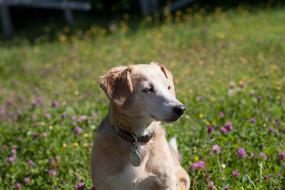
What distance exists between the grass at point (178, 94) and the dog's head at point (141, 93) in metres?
0.89

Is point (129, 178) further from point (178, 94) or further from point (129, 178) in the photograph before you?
point (178, 94)

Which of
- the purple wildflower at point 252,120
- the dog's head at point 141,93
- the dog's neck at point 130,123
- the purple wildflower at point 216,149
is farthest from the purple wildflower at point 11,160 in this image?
the purple wildflower at point 252,120

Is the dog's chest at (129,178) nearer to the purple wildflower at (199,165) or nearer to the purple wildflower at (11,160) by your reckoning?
the purple wildflower at (199,165)

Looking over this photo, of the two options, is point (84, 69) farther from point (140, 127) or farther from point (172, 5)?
point (140, 127)

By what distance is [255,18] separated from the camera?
10.5 m

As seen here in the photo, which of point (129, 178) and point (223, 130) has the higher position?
point (129, 178)

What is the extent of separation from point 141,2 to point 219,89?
6.33 metres

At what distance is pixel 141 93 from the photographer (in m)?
3.65

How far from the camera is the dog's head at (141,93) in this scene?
3508mm

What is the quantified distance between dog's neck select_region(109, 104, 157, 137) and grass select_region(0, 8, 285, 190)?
700 mm

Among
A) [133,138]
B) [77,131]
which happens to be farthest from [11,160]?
[133,138]

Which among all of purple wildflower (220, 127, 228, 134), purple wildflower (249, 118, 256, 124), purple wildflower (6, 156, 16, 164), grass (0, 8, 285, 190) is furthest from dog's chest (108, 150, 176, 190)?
purple wildflower (6, 156, 16, 164)

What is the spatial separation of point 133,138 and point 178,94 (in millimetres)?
2519

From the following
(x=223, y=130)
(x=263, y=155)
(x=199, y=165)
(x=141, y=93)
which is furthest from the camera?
(x=223, y=130)
